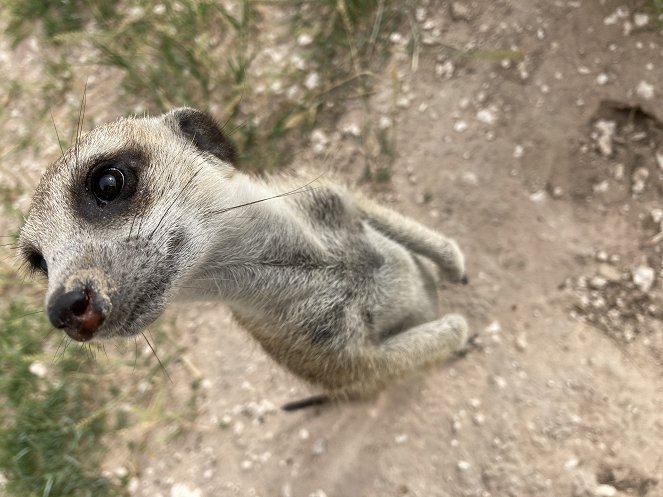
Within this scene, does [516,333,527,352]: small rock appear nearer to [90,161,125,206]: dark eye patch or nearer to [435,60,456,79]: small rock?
[435,60,456,79]: small rock

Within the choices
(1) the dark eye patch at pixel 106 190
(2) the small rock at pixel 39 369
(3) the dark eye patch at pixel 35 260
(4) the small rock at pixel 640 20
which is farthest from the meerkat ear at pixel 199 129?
(4) the small rock at pixel 640 20

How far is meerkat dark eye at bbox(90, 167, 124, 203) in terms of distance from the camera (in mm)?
1323

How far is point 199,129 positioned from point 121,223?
496mm

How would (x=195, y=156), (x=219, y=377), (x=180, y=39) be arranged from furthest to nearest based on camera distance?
1. (x=180, y=39)
2. (x=219, y=377)
3. (x=195, y=156)

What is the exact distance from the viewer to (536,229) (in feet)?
8.54

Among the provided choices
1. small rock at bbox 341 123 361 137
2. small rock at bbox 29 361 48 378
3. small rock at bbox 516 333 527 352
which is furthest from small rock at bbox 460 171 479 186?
small rock at bbox 29 361 48 378

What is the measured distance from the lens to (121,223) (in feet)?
4.15

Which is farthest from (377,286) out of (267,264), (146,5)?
(146,5)

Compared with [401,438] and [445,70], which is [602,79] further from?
[401,438]

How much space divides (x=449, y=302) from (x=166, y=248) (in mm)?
1788

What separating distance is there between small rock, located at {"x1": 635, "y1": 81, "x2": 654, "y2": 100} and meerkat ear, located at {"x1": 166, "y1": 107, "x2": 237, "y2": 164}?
6.87 feet

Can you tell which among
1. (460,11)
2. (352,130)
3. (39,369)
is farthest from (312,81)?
(39,369)

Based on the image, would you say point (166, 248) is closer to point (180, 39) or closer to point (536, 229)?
point (536, 229)

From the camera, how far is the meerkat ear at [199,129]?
1630 millimetres
